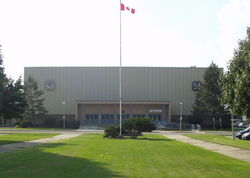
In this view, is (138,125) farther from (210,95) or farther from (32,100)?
(32,100)

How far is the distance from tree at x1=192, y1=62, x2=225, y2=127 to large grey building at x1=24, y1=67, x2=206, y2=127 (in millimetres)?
6420

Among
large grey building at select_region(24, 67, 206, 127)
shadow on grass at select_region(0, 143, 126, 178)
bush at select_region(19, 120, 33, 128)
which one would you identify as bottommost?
shadow on grass at select_region(0, 143, 126, 178)

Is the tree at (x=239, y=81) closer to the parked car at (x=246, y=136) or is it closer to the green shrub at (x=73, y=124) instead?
the parked car at (x=246, y=136)

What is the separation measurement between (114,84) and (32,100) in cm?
1629

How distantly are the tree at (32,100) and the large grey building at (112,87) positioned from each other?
5211mm

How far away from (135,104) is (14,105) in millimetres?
47200

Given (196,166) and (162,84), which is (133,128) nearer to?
(196,166)

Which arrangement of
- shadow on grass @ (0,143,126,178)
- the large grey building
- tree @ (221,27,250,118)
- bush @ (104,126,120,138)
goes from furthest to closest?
the large grey building < bush @ (104,126,120,138) < tree @ (221,27,250,118) < shadow on grass @ (0,143,126,178)

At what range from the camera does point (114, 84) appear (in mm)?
83438

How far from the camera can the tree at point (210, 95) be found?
75000 millimetres

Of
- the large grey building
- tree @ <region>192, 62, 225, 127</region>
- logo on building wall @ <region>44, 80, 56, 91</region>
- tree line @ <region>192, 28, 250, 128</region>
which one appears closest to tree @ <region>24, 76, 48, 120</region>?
logo on building wall @ <region>44, 80, 56, 91</region>

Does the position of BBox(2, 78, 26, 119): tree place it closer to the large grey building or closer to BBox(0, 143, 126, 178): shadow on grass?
BBox(0, 143, 126, 178): shadow on grass

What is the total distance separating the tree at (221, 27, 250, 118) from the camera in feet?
78.3

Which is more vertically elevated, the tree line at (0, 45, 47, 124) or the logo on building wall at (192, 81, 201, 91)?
the logo on building wall at (192, 81, 201, 91)
